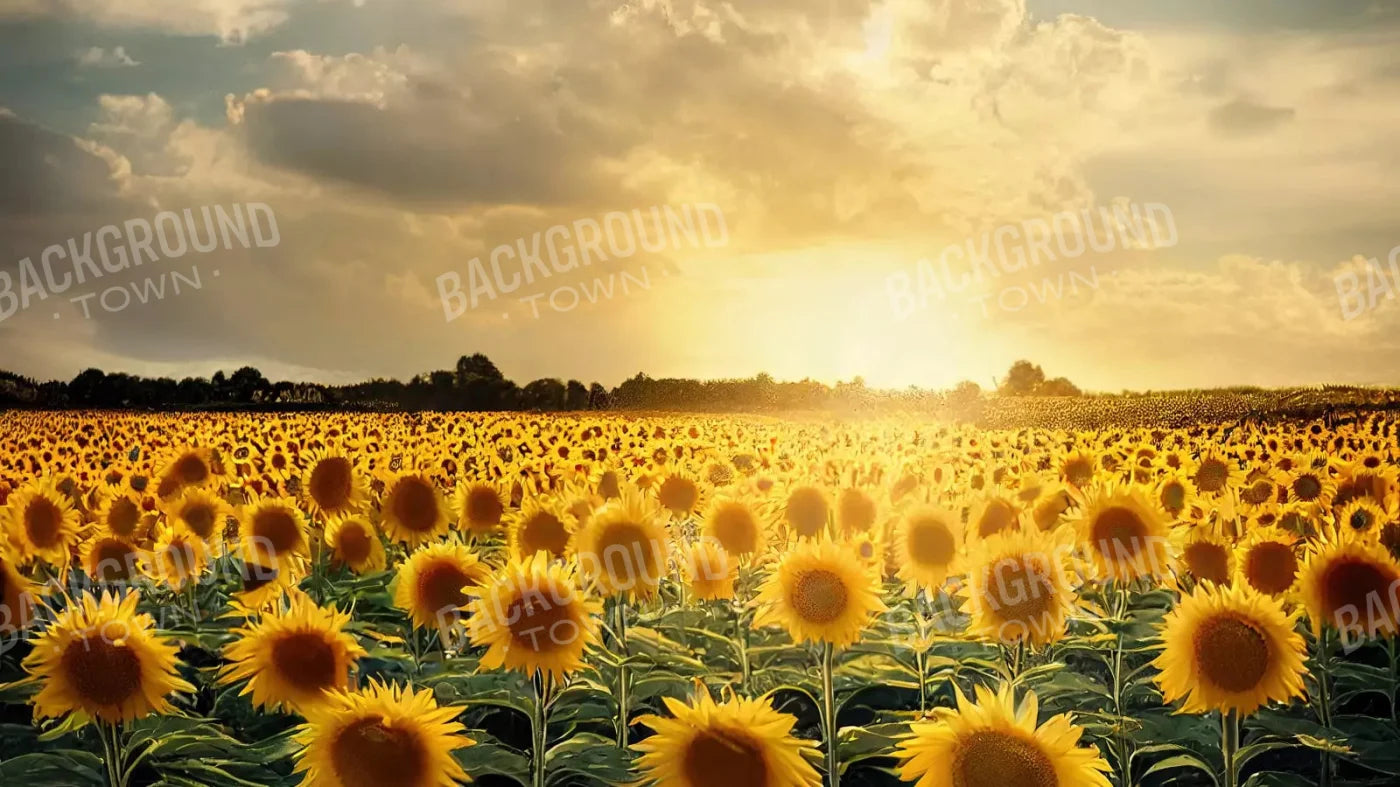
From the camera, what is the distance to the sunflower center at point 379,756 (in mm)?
5461

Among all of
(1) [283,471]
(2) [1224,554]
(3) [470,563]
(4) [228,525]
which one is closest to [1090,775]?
(3) [470,563]

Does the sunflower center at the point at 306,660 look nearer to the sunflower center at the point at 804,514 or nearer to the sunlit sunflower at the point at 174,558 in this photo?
the sunlit sunflower at the point at 174,558

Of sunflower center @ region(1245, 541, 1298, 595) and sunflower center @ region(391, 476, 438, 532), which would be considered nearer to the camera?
sunflower center @ region(1245, 541, 1298, 595)

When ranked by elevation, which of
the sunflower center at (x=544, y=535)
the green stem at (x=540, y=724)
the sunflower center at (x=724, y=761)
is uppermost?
the sunflower center at (x=544, y=535)

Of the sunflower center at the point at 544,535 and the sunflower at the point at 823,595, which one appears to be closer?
the sunflower at the point at 823,595

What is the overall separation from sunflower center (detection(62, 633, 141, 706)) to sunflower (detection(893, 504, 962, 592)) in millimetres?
5693

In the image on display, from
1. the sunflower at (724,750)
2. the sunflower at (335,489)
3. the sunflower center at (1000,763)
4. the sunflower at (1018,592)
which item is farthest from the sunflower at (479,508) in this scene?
the sunflower center at (1000,763)

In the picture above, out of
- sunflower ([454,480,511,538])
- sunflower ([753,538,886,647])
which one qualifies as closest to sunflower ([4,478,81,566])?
sunflower ([454,480,511,538])

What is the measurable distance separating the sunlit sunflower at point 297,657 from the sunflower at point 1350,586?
697 cm

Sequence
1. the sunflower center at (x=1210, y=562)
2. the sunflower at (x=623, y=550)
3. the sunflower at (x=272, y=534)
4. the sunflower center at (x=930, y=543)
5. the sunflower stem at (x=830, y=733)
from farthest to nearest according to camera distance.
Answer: the sunflower at (x=272, y=534), the sunflower center at (x=1210, y=562), the sunflower center at (x=930, y=543), the sunflower at (x=623, y=550), the sunflower stem at (x=830, y=733)

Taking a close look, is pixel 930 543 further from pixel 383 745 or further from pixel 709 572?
pixel 383 745

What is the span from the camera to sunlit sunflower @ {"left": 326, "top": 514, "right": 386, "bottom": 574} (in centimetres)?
1122

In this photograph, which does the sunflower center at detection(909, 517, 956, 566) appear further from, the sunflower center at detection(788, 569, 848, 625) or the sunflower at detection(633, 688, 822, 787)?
the sunflower at detection(633, 688, 822, 787)

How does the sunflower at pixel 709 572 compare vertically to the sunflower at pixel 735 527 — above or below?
below
